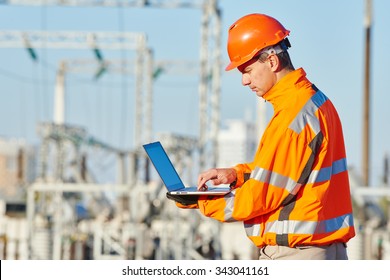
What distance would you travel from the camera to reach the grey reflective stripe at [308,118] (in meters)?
3.71

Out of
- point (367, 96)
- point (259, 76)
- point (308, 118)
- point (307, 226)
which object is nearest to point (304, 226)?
point (307, 226)

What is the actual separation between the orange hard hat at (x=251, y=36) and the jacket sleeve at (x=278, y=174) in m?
0.34

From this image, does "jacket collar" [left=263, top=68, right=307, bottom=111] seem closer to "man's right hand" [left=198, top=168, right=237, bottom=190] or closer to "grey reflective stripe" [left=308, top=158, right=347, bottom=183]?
"grey reflective stripe" [left=308, top=158, right=347, bottom=183]

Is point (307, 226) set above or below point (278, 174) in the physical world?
below

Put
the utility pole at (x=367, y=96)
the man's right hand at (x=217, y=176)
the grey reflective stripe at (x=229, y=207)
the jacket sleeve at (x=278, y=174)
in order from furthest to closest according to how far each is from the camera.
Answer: the utility pole at (x=367, y=96)
the man's right hand at (x=217, y=176)
the grey reflective stripe at (x=229, y=207)
the jacket sleeve at (x=278, y=174)

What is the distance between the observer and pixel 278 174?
3691mm

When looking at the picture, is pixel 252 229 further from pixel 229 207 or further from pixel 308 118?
pixel 308 118

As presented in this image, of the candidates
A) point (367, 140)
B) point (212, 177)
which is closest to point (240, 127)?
point (367, 140)

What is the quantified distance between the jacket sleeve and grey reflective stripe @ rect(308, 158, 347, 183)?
25 millimetres

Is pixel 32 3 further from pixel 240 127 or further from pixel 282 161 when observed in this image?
pixel 240 127

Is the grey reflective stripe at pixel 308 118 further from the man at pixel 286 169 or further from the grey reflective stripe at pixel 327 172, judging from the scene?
the grey reflective stripe at pixel 327 172

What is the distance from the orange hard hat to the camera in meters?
3.88

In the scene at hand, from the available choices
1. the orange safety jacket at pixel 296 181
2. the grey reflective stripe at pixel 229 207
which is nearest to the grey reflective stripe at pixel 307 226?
the orange safety jacket at pixel 296 181

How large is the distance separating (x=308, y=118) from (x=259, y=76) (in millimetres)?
246
